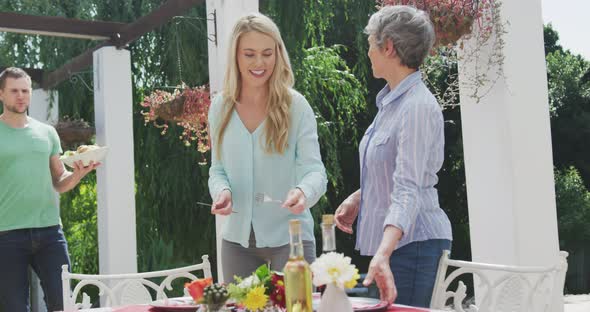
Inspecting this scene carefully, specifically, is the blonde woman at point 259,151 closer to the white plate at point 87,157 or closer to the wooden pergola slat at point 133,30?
the white plate at point 87,157

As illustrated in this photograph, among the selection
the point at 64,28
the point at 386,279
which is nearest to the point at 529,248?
the point at 386,279

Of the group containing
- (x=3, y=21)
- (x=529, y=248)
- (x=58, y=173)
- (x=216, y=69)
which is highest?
(x=3, y=21)

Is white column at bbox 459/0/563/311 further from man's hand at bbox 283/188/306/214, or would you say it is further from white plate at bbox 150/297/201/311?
white plate at bbox 150/297/201/311

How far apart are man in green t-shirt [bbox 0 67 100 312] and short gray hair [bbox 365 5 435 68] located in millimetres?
1890

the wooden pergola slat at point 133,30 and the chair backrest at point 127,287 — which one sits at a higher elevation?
the wooden pergola slat at point 133,30

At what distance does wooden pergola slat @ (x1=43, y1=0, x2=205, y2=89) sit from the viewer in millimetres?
4340

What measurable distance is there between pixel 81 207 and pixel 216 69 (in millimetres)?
3874

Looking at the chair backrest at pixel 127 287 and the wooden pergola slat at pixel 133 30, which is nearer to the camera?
the chair backrest at pixel 127 287

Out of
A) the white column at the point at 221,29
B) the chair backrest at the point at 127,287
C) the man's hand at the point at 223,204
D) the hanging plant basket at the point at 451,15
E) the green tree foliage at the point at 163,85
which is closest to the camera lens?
the man's hand at the point at 223,204

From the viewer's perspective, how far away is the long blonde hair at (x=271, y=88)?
6.89 feet

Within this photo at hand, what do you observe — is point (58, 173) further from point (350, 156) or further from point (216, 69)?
point (350, 156)

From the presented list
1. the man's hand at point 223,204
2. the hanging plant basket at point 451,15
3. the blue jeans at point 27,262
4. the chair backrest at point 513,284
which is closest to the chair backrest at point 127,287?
the man's hand at point 223,204

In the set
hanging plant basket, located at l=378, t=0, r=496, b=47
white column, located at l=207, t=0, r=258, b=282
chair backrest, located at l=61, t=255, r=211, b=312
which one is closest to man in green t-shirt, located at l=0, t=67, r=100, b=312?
white column, located at l=207, t=0, r=258, b=282

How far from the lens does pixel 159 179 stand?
693cm
